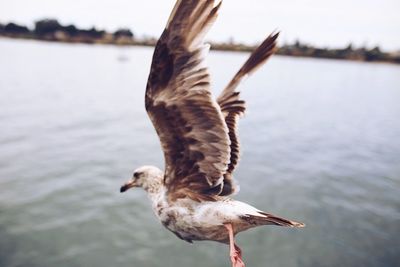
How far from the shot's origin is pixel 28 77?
3180 cm

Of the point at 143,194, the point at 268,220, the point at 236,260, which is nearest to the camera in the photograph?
the point at 268,220

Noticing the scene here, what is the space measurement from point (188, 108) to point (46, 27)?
117201mm

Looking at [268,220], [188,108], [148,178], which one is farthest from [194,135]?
[148,178]

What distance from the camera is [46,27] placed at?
10638cm

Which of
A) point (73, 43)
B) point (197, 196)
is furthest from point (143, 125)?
point (73, 43)

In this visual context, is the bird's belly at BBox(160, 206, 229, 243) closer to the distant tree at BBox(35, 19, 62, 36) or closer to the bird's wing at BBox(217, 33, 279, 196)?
the bird's wing at BBox(217, 33, 279, 196)

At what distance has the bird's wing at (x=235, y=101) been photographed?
402cm

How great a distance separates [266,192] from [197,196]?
7.71 m

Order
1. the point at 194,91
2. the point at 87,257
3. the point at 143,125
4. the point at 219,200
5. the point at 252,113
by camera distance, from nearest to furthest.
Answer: the point at 194,91 < the point at 219,200 < the point at 87,257 < the point at 143,125 < the point at 252,113

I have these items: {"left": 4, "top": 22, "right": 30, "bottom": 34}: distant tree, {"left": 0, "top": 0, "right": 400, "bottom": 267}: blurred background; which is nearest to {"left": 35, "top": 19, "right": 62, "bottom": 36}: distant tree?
{"left": 4, "top": 22, "right": 30, "bottom": 34}: distant tree

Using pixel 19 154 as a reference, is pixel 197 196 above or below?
above

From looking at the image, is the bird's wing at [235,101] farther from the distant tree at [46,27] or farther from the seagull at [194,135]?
the distant tree at [46,27]

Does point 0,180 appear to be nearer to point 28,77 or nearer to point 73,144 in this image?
point 73,144

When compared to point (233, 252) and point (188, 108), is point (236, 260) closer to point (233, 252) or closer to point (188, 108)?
point (233, 252)
